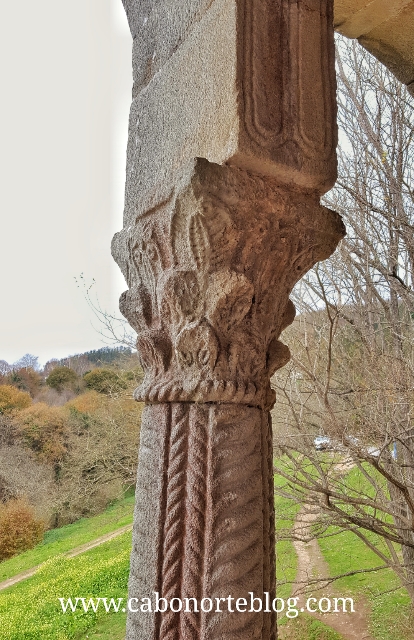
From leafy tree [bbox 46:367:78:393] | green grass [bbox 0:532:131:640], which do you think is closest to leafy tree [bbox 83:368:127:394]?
leafy tree [bbox 46:367:78:393]

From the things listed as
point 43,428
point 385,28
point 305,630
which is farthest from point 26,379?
point 385,28

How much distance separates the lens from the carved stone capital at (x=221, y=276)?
1.15 metres

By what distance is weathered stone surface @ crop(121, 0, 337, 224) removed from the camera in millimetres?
1177

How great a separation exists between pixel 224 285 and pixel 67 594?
7.16 meters

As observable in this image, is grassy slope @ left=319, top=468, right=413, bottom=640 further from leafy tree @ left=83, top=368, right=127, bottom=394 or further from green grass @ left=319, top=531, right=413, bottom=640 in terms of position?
leafy tree @ left=83, top=368, right=127, bottom=394

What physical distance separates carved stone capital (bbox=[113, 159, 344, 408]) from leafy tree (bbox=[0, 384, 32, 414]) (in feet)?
23.8

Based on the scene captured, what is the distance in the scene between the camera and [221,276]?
118 centimetres

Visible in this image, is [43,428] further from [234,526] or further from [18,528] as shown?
[234,526]

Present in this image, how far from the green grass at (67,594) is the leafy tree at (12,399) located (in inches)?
90.6

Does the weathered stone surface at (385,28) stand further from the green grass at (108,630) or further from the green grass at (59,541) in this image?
the green grass at (59,541)

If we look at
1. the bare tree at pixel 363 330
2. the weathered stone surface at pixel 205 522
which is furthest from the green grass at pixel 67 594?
the weathered stone surface at pixel 205 522

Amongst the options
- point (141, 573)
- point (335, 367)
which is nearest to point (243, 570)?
point (141, 573)

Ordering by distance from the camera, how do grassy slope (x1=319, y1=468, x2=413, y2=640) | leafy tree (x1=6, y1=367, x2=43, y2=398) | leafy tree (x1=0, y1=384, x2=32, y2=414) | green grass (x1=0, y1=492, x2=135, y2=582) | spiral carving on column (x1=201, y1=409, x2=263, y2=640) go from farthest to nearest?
leafy tree (x1=6, y1=367, x2=43, y2=398) → leafy tree (x1=0, y1=384, x2=32, y2=414) → green grass (x1=0, y1=492, x2=135, y2=582) → grassy slope (x1=319, y1=468, x2=413, y2=640) → spiral carving on column (x1=201, y1=409, x2=263, y2=640)

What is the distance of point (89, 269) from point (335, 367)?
5129 mm
